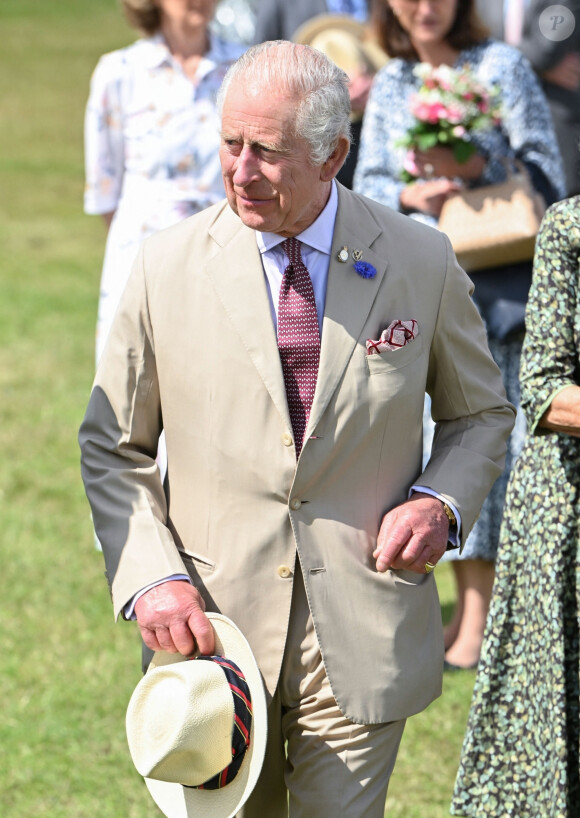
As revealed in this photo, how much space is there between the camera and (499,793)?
3.89m

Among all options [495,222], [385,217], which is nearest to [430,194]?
[495,222]

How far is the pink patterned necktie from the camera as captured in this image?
3.19 m

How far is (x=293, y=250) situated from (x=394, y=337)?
1.06ft

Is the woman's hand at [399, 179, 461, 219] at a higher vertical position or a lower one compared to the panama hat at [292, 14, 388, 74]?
lower

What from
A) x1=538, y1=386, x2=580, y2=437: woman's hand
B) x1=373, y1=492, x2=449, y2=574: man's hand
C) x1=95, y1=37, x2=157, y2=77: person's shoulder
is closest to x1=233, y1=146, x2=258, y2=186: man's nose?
x1=373, y1=492, x2=449, y2=574: man's hand

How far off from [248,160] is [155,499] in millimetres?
877

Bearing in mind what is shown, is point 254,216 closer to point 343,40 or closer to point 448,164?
point 448,164

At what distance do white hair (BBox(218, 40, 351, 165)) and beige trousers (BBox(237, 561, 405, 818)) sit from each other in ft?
3.38

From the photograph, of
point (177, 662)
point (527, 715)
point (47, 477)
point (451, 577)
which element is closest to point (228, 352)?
point (177, 662)

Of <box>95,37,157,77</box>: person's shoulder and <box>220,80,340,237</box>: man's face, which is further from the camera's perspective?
<box>95,37,157,77</box>: person's shoulder

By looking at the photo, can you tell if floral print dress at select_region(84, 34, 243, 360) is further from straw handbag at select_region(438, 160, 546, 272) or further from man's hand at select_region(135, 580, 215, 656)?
man's hand at select_region(135, 580, 215, 656)

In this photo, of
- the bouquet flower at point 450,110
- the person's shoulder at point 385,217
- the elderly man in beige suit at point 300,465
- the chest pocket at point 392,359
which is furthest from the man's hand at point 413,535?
the bouquet flower at point 450,110

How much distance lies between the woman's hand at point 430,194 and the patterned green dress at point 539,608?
1656 mm

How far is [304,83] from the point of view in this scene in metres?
2.98
